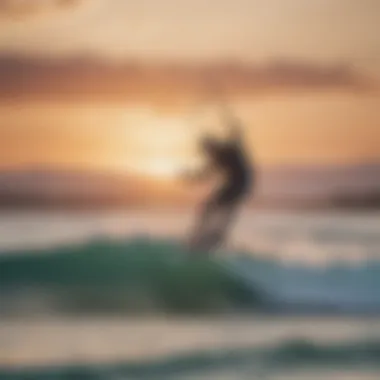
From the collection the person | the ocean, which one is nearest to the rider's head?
the person

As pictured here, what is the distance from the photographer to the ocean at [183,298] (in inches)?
50.1

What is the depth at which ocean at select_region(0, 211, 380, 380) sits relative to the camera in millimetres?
1271

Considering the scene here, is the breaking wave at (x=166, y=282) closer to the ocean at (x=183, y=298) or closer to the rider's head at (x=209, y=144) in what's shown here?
the ocean at (x=183, y=298)

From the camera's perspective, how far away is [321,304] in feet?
4.29

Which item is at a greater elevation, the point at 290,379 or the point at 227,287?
the point at 227,287

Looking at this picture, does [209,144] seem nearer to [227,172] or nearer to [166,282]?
[227,172]

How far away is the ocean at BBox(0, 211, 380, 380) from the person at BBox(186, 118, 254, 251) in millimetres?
35

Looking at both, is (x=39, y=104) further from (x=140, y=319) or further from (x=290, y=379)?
(x=290, y=379)

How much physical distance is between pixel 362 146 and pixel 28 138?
24.2 inches

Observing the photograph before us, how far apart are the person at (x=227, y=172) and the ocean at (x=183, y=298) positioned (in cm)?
3

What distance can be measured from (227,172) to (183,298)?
24 cm

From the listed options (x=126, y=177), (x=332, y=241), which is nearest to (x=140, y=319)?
(x=126, y=177)

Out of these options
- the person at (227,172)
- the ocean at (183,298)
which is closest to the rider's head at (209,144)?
the person at (227,172)

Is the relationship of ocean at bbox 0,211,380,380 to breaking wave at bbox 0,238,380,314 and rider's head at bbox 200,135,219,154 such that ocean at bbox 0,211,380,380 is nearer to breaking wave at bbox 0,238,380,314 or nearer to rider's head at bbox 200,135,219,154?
breaking wave at bbox 0,238,380,314
